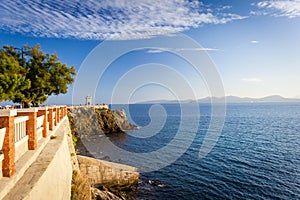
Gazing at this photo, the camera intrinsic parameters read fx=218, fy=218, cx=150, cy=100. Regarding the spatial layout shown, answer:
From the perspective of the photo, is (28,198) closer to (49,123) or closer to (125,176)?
(49,123)

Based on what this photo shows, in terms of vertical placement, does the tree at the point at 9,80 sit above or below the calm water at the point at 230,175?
above

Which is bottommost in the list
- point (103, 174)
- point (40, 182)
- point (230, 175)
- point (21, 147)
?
point (230, 175)

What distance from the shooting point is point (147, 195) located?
2005 centimetres

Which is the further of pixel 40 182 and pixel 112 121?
pixel 112 121

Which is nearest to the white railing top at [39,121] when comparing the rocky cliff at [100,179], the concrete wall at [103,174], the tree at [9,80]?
the rocky cliff at [100,179]

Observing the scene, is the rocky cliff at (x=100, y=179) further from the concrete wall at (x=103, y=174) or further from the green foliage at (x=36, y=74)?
the green foliage at (x=36, y=74)

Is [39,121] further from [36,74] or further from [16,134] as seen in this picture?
[36,74]

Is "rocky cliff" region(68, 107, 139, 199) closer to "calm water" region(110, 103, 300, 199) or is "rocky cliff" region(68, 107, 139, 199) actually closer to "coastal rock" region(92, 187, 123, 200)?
"coastal rock" region(92, 187, 123, 200)

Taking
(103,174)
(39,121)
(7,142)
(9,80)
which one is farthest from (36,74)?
(7,142)

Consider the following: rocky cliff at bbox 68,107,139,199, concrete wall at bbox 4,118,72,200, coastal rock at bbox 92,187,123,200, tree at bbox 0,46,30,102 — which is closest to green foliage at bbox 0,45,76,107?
tree at bbox 0,46,30,102

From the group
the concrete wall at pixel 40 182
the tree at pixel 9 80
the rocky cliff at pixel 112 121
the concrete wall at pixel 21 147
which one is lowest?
the rocky cliff at pixel 112 121

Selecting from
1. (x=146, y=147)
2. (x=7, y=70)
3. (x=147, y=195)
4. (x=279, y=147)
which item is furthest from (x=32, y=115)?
(x=279, y=147)

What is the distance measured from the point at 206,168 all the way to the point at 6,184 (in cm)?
2628

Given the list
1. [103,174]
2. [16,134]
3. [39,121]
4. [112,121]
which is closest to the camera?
[16,134]
